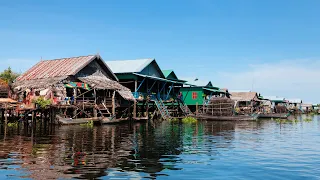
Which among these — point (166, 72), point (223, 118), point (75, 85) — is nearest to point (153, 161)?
point (75, 85)

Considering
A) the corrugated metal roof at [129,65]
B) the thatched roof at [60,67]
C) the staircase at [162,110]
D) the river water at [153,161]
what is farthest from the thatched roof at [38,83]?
the staircase at [162,110]

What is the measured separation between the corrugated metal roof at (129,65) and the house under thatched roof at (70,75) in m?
2.12

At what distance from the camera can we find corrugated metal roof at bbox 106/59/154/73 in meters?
33.9

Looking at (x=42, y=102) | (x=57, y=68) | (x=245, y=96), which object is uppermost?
(x=57, y=68)

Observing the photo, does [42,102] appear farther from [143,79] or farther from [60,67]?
[143,79]

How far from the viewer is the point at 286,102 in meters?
73.9

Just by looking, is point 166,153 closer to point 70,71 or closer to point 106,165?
point 106,165

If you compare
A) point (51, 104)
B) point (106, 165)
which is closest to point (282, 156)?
point (106, 165)

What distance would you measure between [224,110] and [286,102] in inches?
1677

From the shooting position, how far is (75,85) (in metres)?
26.3

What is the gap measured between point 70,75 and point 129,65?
9.84m

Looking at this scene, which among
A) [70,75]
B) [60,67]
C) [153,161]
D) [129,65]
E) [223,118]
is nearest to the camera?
[153,161]

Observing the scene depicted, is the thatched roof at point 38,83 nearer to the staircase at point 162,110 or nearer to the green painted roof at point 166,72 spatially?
the staircase at point 162,110

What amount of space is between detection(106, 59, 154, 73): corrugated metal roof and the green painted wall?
1041cm
